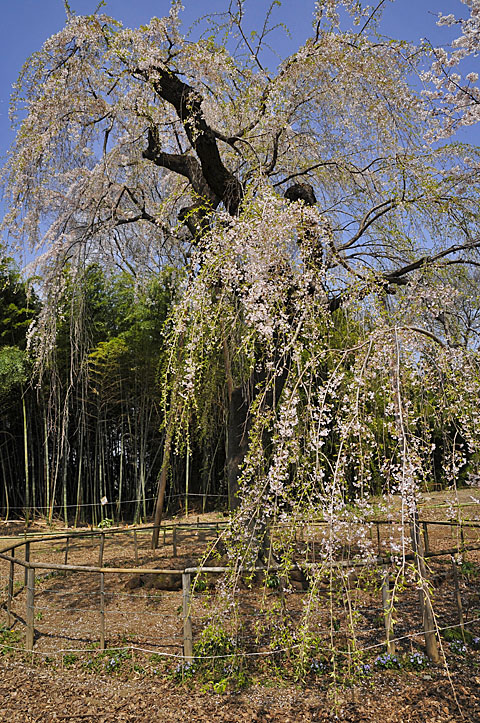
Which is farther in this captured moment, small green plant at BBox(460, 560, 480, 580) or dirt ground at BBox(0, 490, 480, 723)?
small green plant at BBox(460, 560, 480, 580)

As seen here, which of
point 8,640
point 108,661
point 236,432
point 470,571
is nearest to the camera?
point 108,661

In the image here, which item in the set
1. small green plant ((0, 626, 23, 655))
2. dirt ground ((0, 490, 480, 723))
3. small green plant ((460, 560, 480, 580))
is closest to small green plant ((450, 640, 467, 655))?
dirt ground ((0, 490, 480, 723))

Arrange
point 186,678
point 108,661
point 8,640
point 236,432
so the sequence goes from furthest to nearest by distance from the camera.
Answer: point 236,432 < point 8,640 < point 108,661 < point 186,678

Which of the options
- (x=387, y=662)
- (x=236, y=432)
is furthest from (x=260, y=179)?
(x=387, y=662)

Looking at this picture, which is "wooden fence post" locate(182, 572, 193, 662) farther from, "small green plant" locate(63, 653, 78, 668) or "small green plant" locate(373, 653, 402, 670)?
"small green plant" locate(373, 653, 402, 670)

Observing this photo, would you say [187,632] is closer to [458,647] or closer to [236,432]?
[458,647]

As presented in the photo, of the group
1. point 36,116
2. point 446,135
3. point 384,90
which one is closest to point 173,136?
point 36,116

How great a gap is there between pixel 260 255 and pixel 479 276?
3.02m

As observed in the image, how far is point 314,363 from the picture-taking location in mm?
2473

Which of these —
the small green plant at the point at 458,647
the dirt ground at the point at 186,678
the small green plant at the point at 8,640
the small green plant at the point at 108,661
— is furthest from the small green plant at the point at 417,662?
the small green plant at the point at 8,640

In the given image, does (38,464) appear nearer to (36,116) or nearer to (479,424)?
(36,116)

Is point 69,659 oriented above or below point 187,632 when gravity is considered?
below

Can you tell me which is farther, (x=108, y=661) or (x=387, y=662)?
(x=108, y=661)

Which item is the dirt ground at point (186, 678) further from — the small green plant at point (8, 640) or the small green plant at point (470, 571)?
the small green plant at point (470, 571)
